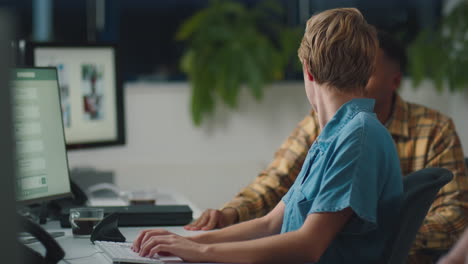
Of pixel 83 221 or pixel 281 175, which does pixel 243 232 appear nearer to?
pixel 83 221

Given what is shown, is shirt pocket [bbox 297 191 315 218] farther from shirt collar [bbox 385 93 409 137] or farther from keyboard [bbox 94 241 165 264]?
shirt collar [bbox 385 93 409 137]

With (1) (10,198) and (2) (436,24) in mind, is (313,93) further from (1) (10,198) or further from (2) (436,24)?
(2) (436,24)

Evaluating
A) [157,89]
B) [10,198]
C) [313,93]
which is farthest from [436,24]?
[10,198]

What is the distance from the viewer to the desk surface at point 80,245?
1.50 meters

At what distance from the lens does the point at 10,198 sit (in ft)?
2.43

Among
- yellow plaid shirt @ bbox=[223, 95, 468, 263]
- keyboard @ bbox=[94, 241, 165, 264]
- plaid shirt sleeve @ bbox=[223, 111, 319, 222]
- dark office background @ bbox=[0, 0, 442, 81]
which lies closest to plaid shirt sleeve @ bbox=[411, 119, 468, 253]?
yellow plaid shirt @ bbox=[223, 95, 468, 263]

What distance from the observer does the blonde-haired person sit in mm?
1323

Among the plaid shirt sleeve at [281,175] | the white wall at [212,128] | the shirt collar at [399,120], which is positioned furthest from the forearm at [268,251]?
the white wall at [212,128]

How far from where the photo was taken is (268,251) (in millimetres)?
1325

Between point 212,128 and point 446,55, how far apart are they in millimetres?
1506

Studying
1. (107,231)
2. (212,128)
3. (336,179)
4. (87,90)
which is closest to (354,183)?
(336,179)

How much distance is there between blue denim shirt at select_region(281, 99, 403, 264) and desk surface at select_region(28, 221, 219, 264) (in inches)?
17.3

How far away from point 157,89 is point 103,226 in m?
2.58

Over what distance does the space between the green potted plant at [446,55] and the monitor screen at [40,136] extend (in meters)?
2.86
